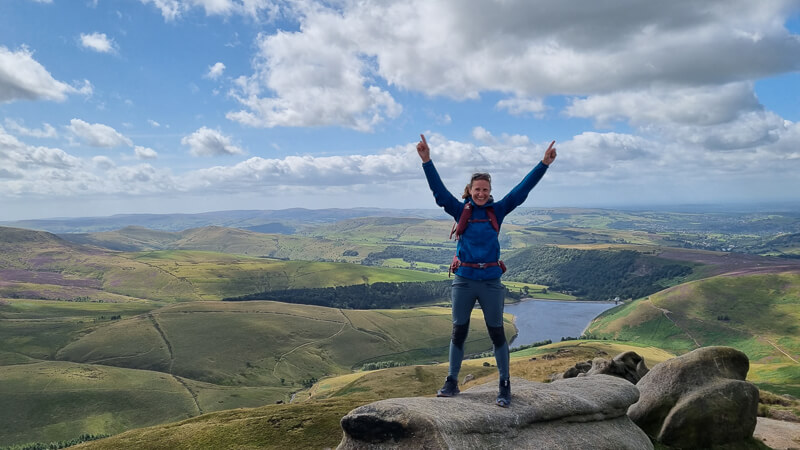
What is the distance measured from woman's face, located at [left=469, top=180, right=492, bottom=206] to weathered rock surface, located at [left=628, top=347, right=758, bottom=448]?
16087mm

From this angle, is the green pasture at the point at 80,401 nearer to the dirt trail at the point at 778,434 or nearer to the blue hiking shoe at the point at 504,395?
the blue hiking shoe at the point at 504,395

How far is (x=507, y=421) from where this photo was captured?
15.5 meters

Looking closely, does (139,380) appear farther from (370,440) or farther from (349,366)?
(370,440)

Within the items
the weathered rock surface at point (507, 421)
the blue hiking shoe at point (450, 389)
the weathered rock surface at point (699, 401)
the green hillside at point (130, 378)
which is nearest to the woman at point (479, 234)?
the weathered rock surface at point (507, 421)

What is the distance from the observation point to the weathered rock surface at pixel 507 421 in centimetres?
1378

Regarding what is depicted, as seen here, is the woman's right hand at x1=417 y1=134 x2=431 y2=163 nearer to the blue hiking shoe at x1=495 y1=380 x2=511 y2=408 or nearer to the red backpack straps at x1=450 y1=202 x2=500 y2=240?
the red backpack straps at x1=450 y1=202 x2=500 y2=240

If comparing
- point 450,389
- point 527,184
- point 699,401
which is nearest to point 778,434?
point 699,401

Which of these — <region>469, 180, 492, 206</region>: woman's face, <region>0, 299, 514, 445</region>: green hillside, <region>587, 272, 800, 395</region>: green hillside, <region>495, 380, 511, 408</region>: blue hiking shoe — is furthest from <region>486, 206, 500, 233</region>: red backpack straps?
<region>587, 272, 800, 395</region>: green hillside

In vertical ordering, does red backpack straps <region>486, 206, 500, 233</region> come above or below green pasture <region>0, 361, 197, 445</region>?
above

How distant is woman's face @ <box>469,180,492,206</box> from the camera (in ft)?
49.7

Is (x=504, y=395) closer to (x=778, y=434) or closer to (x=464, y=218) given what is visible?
(x=464, y=218)

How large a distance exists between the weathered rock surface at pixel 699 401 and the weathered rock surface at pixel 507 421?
3509 millimetres

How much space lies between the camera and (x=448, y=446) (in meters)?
13.3

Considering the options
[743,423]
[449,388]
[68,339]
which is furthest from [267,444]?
[68,339]
